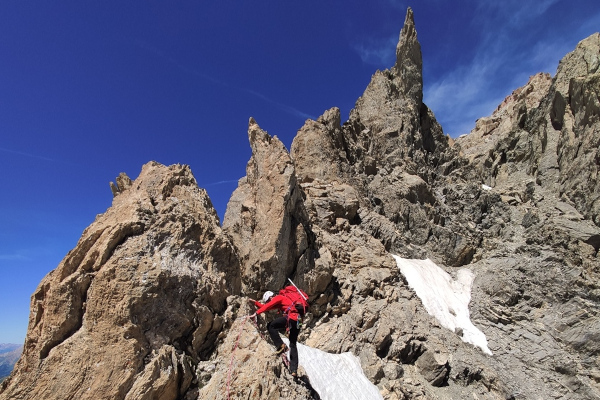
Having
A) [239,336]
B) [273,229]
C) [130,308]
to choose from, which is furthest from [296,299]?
[273,229]

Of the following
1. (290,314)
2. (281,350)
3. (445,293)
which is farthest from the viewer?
(445,293)

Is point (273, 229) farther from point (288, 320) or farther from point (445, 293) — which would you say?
point (445, 293)

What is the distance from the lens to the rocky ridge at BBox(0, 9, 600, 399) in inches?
283

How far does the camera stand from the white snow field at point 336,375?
9672 mm

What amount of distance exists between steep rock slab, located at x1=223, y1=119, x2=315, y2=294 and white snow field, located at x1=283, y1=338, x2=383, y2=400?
283cm

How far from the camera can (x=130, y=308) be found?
7238 millimetres

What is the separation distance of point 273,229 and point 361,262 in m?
5.46

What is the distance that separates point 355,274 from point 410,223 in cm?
843

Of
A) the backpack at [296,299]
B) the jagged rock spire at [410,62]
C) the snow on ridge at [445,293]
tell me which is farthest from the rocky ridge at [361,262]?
the backpack at [296,299]

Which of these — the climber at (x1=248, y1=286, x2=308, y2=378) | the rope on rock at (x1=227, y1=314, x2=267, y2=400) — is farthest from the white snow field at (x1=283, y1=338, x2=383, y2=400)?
the rope on rock at (x1=227, y1=314, x2=267, y2=400)

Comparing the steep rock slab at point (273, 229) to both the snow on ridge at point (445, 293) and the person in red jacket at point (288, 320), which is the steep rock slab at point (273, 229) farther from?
the snow on ridge at point (445, 293)

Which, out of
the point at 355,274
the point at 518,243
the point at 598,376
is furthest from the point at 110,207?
the point at 518,243

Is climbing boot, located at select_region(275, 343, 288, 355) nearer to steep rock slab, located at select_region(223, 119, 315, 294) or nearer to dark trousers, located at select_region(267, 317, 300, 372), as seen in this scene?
dark trousers, located at select_region(267, 317, 300, 372)

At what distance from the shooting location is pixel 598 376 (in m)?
14.8
